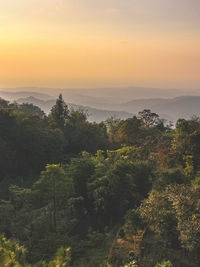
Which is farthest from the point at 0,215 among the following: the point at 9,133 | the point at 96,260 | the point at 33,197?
the point at 9,133

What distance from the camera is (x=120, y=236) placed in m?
11.5

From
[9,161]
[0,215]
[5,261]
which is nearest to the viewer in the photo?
[5,261]

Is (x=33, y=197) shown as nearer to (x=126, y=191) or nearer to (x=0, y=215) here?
(x=0, y=215)

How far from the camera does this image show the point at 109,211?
13789 mm

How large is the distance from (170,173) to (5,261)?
843 cm

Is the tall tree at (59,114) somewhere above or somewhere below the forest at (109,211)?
above

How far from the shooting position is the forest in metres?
9.26

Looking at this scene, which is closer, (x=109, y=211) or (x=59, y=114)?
(x=109, y=211)

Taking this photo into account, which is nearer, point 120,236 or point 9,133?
point 120,236

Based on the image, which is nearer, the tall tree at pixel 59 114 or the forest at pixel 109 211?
the forest at pixel 109 211

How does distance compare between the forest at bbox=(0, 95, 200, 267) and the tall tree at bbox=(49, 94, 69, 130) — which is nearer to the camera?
the forest at bbox=(0, 95, 200, 267)

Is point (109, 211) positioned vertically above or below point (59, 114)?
below

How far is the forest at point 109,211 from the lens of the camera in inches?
364

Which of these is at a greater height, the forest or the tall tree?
the tall tree
